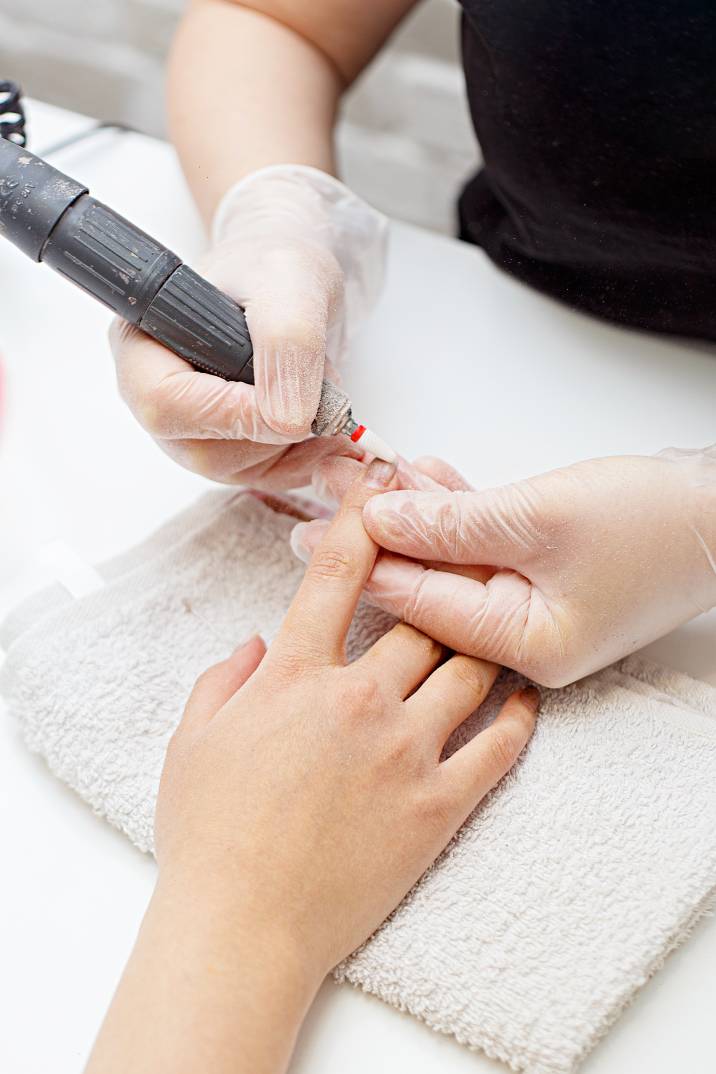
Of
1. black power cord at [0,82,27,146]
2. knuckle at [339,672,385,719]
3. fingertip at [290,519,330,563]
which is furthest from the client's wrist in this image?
black power cord at [0,82,27,146]

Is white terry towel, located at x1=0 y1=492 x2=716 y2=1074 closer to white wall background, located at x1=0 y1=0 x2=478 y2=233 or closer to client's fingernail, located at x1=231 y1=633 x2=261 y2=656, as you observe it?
client's fingernail, located at x1=231 y1=633 x2=261 y2=656

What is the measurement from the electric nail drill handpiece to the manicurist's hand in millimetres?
135

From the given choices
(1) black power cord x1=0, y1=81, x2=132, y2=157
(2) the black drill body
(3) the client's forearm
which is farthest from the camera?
(1) black power cord x1=0, y1=81, x2=132, y2=157

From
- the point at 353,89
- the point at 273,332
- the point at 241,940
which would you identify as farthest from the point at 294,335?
the point at 353,89

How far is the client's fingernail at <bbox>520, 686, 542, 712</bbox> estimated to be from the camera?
54 centimetres

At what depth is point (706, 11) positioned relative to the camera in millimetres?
546

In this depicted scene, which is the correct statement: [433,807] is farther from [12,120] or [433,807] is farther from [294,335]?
[12,120]

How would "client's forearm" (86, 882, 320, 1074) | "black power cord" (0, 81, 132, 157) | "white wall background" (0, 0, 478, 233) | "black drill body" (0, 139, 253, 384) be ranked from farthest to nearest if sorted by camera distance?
"white wall background" (0, 0, 478, 233), "black power cord" (0, 81, 132, 157), "black drill body" (0, 139, 253, 384), "client's forearm" (86, 882, 320, 1074)

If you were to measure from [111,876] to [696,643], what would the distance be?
1.25 ft

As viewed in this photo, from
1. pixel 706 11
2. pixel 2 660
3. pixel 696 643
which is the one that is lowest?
pixel 696 643

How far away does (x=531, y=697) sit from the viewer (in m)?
0.55

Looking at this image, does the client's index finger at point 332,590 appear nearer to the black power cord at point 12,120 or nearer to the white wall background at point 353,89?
the black power cord at point 12,120

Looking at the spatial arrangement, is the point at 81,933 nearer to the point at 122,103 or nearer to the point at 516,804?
the point at 516,804

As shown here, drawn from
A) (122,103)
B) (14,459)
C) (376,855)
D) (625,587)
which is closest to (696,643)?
(625,587)
